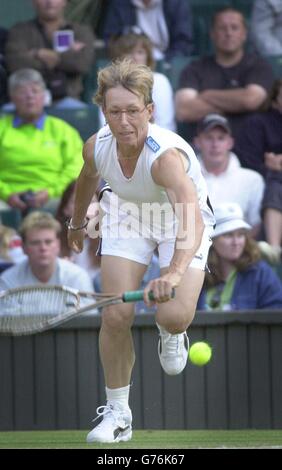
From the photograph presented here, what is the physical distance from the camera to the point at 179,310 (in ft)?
20.7

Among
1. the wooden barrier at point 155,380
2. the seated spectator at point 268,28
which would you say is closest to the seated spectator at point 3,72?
the seated spectator at point 268,28

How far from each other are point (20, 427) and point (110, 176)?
10.0 ft

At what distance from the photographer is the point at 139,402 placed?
865 cm

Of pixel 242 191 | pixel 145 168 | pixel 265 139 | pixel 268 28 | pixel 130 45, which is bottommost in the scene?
pixel 145 168

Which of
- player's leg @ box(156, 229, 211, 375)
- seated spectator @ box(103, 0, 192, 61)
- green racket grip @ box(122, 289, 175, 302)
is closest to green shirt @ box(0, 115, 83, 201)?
seated spectator @ box(103, 0, 192, 61)

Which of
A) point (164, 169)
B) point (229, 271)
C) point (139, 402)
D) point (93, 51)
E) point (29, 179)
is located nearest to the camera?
point (164, 169)

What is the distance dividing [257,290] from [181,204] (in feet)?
10.6

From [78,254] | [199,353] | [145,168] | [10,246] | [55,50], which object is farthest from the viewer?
[55,50]

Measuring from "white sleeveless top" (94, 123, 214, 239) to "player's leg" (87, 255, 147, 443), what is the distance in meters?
0.39

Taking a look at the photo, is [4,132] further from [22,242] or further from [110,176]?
[110,176]

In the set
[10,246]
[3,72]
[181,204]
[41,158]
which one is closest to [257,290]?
[10,246]

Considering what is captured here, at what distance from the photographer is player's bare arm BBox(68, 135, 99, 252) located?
21.2 ft

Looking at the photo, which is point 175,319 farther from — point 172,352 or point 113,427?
point 113,427
